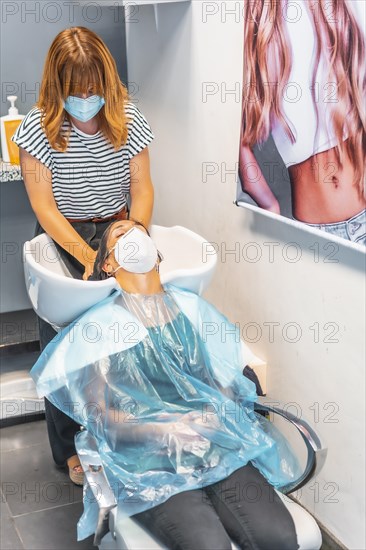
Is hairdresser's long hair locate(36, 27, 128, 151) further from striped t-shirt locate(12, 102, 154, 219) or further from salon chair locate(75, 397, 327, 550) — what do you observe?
salon chair locate(75, 397, 327, 550)

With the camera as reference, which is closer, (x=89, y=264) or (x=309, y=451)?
(x=309, y=451)

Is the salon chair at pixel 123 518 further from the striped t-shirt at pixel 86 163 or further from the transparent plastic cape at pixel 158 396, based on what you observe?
the striped t-shirt at pixel 86 163

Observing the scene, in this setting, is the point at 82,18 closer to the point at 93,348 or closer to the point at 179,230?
the point at 179,230

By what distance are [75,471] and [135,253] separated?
0.88m

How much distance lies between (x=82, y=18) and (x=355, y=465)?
1.85m

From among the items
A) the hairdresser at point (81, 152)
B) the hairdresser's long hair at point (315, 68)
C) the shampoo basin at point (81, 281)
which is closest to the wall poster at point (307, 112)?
the hairdresser's long hair at point (315, 68)

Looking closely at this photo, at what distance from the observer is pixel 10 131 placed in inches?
101

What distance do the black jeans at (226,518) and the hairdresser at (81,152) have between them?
66 cm

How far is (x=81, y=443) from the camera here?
1.66 metres

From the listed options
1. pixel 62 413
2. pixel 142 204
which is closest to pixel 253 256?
pixel 142 204

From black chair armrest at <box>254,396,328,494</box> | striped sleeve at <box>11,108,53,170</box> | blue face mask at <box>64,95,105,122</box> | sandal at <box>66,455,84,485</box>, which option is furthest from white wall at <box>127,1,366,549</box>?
sandal at <box>66,455,84,485</box>

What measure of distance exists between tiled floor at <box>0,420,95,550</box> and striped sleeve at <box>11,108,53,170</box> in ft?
3.40

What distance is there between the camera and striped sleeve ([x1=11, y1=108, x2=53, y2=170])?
1985 mm

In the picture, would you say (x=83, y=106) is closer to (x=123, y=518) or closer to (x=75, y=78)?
(x=75, y=78)
